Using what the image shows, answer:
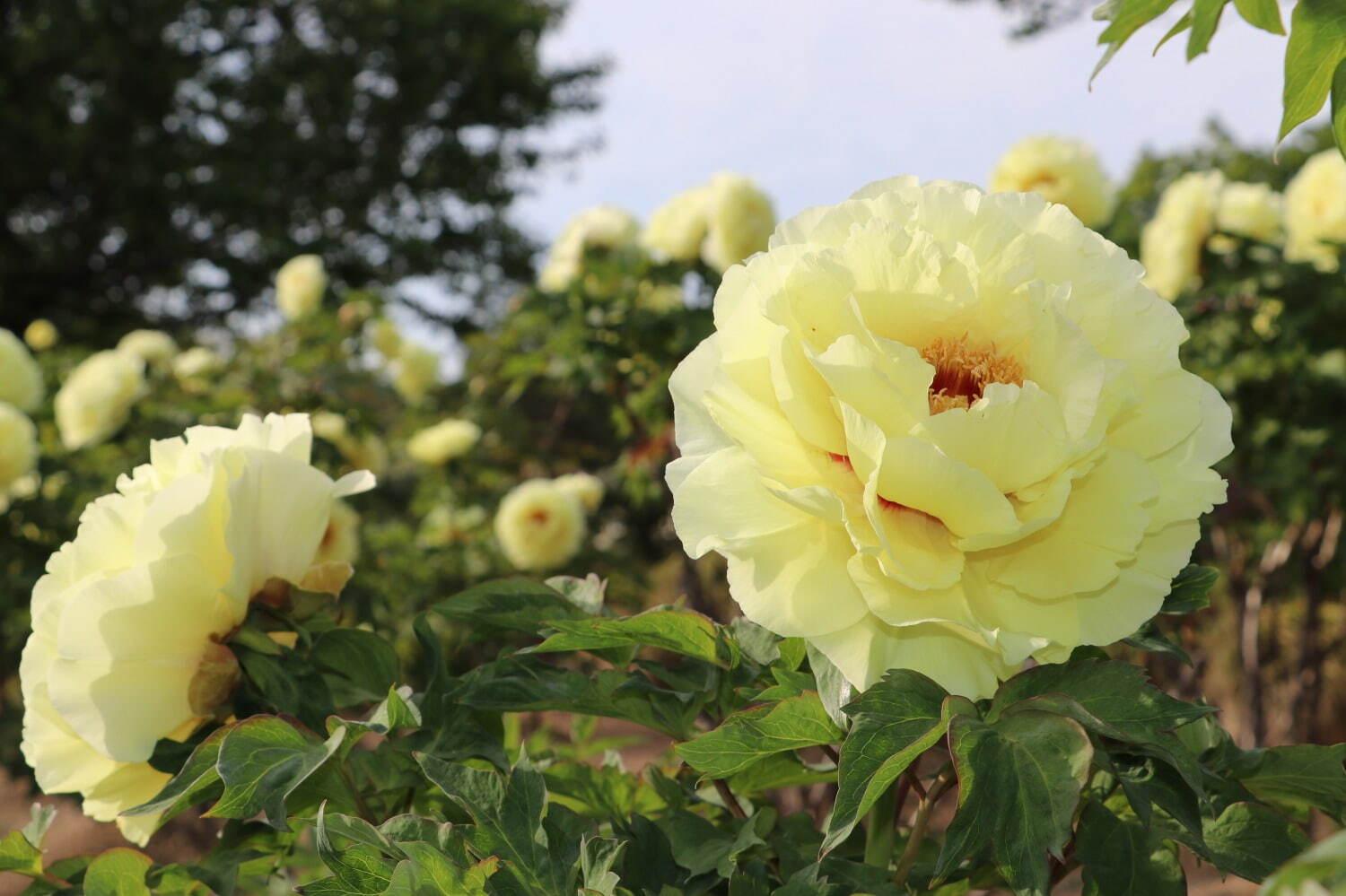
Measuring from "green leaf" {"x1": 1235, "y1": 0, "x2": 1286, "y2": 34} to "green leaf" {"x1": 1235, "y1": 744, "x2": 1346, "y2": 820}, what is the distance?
1.28 ft

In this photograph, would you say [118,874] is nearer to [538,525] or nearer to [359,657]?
[359,657]

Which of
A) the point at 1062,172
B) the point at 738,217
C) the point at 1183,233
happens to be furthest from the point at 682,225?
the point at 1183,233

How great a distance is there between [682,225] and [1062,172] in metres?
0.75

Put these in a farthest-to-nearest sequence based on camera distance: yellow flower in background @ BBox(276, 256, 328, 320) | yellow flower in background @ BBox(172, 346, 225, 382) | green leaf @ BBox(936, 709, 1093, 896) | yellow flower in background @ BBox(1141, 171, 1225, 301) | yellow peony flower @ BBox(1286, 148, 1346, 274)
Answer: yellow flower in background @ BBox(276, 256, 328, 320), yellow flower in background @ BBox(172, 346, 225, 382), yellow flower in background @ BBox(1141, 171, 1225, 301), yellow peony flower @ BBox(1286, 148, 1346, 274), green leaf @ BBox(936, 709, 1093, 896)

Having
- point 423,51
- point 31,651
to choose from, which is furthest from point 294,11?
point 31,651

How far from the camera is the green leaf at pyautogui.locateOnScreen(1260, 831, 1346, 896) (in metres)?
0.25

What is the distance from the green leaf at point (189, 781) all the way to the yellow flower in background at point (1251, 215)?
2.61 metres

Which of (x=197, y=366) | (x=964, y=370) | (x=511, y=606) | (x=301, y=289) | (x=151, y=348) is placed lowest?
(x=151, y=348)

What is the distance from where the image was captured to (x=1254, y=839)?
59 cm

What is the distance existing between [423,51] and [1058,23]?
27.1 ft

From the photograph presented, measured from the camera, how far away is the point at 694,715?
706 millimetres

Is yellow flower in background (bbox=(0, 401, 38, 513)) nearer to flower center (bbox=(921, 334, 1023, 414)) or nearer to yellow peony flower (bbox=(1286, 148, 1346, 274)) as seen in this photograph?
flower center (bbox=(921, 334, 1023, 414))

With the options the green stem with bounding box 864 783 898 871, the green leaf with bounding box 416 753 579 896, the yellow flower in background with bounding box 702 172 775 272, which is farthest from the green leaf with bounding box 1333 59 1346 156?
the yellow flower in background with bounding box 702 172 775 272

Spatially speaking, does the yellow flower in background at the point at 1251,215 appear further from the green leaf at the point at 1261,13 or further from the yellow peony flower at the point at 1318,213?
the green leaf at the point at 1261,13
